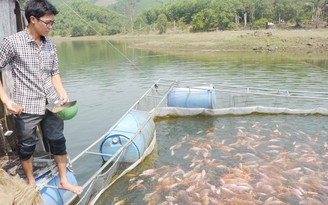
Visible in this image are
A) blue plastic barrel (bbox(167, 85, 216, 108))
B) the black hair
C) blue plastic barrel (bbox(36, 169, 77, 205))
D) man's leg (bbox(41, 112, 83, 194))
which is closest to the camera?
the black hair

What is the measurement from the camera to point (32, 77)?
5242mm

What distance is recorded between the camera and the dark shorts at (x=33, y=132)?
17.2 feet

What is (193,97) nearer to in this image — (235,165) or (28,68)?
(235,165)

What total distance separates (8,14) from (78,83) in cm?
1813

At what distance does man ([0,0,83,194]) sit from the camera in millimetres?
5016

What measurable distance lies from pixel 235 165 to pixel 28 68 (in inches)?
260

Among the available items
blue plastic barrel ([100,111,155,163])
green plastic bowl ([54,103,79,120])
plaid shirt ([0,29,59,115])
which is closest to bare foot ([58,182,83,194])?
green plastic bowl ([54,103,79,120])

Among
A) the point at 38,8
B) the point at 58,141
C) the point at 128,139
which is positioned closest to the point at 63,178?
the point at 58,141

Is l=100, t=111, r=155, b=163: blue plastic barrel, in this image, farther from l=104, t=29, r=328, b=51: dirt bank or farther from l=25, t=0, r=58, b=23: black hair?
l=104, t=29, r=328, b=51: dirt bank

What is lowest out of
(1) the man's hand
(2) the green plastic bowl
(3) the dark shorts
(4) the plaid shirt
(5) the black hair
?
(3) the dark shorts

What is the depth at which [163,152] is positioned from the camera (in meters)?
10.5

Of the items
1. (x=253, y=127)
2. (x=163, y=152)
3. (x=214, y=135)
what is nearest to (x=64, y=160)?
(x=163, y=152)

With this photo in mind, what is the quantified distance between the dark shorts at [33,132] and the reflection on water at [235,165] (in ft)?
8.74

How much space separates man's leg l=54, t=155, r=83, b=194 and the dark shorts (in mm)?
139
